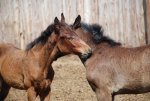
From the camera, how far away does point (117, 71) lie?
28.5 feet

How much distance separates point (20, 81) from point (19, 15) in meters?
2.80

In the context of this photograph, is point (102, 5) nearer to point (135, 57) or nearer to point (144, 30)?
point (144, 30)

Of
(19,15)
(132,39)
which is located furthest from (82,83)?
(19,15)

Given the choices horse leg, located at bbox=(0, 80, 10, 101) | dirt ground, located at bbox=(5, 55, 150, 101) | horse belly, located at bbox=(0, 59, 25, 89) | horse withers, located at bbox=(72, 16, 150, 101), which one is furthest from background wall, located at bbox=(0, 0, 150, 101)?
horse withers, located at bbox=(72, 16, 150, 101)

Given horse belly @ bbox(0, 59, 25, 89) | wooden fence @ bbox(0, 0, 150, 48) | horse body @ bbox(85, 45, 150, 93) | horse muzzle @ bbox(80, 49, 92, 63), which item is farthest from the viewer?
wooden fence @ bbox(0, 0, 150, 48)

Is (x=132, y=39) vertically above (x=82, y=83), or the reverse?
(x=132, y=39)

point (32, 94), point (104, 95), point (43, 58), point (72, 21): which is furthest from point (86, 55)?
point (72, 21)

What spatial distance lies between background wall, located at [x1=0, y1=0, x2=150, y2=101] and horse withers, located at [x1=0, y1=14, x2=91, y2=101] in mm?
1511

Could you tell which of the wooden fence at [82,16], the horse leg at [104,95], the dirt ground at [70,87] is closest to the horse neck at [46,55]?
the horse leg at [104,95]

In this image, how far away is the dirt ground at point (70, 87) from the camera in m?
10.7

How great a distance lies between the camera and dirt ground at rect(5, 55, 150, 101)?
Answer: 35.1ft

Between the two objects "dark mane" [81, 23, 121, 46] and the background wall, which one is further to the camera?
the background wall

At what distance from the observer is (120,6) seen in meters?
11.4

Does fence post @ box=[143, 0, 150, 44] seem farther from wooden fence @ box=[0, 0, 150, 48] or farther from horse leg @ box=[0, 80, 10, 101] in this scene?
horse leg @ box=[0, 80, 10, 101]
